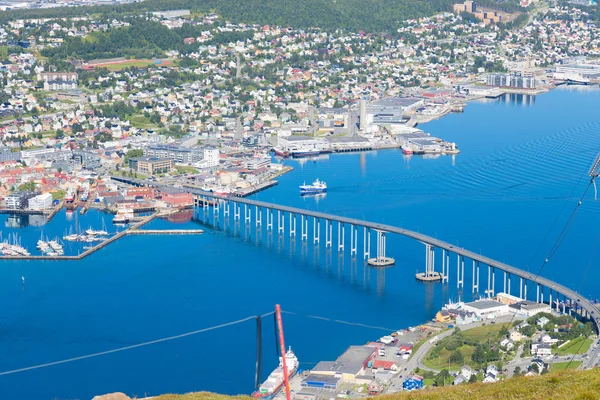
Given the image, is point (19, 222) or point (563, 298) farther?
point (19, 222)

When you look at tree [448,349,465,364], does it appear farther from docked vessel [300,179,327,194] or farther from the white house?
docked vessel [300,179,327,194]

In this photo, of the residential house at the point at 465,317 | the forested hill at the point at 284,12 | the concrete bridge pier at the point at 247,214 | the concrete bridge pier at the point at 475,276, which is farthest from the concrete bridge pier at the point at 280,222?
the forested hill at the point at 284,12

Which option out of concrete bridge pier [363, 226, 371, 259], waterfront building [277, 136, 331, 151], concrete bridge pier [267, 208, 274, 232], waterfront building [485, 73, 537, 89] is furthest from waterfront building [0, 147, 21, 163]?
waterfront building [485, 73, 537, 89]

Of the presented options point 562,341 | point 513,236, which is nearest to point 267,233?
point 513,236

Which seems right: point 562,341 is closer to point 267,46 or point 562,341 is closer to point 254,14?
point 267,46

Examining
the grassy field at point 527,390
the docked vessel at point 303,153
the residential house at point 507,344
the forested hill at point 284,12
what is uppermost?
the forested hill at point 284,12

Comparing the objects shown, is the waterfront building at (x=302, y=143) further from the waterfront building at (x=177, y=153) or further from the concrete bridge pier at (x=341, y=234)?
the concrete bridge pier at (x=341, y=234)
